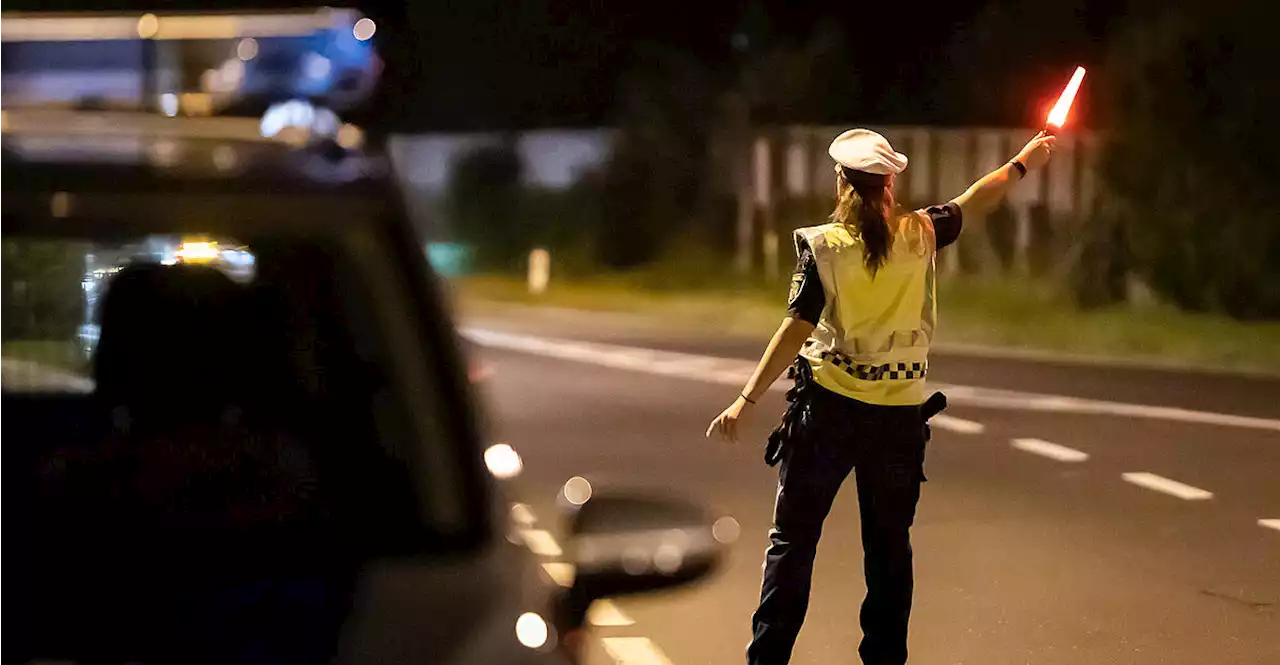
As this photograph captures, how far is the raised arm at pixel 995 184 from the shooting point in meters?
5.97

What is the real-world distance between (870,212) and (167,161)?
3270 mm

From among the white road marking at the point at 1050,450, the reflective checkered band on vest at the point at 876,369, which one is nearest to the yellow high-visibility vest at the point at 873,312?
the reflective checkered band on vest at the point at 876,369

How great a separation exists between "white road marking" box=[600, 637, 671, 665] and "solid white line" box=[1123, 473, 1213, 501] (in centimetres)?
457

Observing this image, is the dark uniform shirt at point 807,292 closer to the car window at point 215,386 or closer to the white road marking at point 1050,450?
the car window at point 215,386

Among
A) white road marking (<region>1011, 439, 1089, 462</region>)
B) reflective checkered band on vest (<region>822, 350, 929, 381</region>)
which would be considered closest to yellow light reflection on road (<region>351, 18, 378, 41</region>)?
reflective checkered band on vest (<region>822, 350, 929, 381</region>)

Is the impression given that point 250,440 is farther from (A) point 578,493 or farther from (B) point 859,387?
(B) point 859,387

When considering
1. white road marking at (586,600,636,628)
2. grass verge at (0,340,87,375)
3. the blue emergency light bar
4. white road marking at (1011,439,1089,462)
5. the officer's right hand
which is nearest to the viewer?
grass verge at (0,340,87,375)

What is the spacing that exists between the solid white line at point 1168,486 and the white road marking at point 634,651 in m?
4.57

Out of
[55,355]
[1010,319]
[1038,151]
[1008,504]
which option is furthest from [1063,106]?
[1010,319]

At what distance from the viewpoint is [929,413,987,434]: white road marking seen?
1315 centimetres

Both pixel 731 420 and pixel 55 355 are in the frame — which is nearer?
pixel 55 355

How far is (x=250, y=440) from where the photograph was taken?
2.67 m

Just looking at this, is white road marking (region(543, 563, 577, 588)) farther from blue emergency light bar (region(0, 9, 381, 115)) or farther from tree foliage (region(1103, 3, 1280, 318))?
tree foliage (region(1103, 3, 1280, 318))

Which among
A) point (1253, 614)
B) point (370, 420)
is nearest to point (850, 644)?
point (1253, 614)
